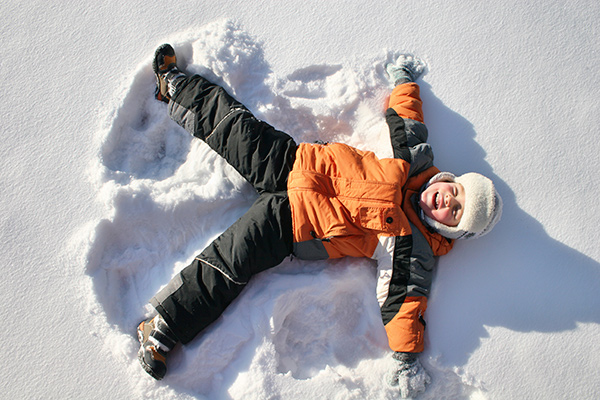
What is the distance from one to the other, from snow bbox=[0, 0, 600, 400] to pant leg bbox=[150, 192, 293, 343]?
105 millimetres

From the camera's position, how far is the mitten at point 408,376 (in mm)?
1427

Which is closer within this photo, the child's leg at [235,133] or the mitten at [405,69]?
the child's leg at [235,133]

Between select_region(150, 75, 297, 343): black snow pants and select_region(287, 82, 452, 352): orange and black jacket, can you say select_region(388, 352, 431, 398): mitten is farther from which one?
select_region(150, 75, 297, 343): black snow pants

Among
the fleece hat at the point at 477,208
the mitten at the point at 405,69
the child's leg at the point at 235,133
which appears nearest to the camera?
the fleece hat at the point at 477,208

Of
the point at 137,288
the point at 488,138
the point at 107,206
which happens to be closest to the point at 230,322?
the point at 137,288

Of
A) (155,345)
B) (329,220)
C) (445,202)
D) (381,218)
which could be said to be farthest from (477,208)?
(155,345)

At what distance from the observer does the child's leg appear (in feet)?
4.94

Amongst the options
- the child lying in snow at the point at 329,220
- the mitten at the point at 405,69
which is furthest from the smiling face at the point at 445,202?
the mitten at the point at 405,69

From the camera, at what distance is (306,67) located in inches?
67.3

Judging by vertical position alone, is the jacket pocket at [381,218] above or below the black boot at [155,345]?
below

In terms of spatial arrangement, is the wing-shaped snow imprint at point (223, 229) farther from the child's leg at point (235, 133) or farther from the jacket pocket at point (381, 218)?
the jacket pocket at point (381, 218)

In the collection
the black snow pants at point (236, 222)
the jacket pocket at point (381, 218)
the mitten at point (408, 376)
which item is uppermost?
the black snow pants at point (236, 222)

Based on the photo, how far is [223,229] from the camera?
1604 mm

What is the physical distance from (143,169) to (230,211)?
0.43m
